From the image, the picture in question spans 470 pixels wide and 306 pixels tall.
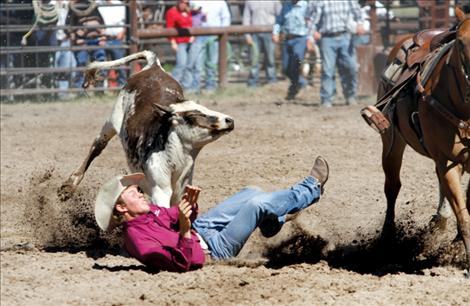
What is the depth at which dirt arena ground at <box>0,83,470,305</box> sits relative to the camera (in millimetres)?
→ 6113

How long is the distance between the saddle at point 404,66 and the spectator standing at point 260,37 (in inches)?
421

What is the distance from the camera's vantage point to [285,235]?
7805 mm

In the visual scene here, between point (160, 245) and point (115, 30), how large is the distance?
37.7 feet

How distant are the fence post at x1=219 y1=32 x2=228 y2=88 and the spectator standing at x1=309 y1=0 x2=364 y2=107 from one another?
168cm

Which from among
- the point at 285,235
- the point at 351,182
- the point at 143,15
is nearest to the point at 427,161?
the point at 351,182

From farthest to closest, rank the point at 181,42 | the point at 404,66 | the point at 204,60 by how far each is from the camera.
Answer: the point at 204,60
the point at 181,42
the point at 404,66

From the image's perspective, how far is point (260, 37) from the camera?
19125 millimetres

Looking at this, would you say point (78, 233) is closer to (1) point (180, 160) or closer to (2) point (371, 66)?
(1) point (180, 160)

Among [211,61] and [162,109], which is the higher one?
[162,109]

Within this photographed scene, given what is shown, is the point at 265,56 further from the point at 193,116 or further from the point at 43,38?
the point at 193,116

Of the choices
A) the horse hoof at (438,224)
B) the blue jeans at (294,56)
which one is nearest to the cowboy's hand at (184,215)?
the horse hoof at (438,224)

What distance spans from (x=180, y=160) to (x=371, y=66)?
11.8 meters

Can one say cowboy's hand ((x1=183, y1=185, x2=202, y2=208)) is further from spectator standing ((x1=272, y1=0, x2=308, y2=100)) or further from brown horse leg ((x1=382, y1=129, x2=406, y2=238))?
spectator standing ((x1=272, y1=0, x2=308, y2=100))

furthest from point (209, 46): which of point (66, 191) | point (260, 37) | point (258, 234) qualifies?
point (258, 234)
